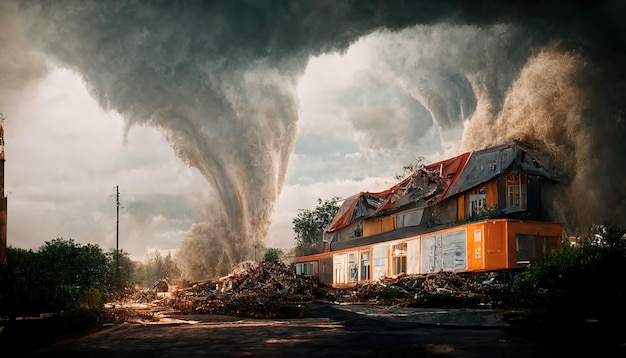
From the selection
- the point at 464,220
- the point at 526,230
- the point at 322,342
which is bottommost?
the point at 322,342

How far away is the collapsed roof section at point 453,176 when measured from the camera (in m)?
33.8

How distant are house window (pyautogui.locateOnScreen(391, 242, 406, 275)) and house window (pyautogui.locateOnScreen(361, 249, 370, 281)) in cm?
351

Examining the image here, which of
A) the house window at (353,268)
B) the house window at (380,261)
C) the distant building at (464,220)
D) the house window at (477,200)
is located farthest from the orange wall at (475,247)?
the house window at (353,268)

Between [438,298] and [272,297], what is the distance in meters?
7.78

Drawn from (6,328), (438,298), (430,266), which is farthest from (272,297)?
(6,328)

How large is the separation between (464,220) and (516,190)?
3723mm

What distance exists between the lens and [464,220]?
35.8m

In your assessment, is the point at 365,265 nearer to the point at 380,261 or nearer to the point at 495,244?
the point at 380,261

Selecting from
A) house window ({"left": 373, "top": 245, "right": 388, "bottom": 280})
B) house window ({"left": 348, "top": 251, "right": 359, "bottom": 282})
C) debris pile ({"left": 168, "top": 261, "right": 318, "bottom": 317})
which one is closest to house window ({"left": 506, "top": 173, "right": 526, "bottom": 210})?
house window ({"left": 373, "top": 245, "right": 388, "bottom": 280})

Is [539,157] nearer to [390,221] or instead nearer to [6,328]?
[390,221]

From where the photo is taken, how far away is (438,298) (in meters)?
23.2

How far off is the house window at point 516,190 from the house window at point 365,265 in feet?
36.8

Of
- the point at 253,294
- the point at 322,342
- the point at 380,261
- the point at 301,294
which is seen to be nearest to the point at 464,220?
the point at 380,261

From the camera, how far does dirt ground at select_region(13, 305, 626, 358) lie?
31.6 feet
